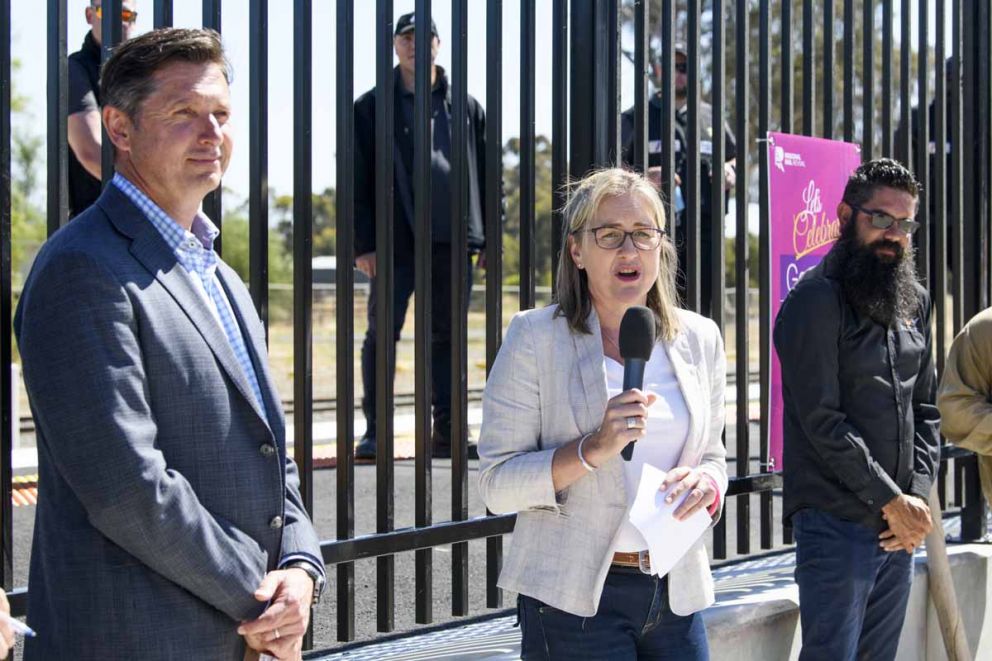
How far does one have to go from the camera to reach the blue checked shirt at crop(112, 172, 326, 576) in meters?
2.53

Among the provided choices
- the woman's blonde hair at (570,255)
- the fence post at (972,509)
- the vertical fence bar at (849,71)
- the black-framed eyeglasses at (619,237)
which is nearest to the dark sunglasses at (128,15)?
the woman's blonde hair at (570,255)

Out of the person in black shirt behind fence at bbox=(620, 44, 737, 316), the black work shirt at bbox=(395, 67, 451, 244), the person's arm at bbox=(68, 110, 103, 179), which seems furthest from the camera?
the black work shirt at bbox=(395, 67, 451, 244)

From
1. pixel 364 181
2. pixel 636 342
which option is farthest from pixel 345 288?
pixel 364 181

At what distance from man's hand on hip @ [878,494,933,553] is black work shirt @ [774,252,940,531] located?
0.03 metres

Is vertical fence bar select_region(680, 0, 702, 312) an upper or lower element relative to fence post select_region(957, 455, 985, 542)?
upper

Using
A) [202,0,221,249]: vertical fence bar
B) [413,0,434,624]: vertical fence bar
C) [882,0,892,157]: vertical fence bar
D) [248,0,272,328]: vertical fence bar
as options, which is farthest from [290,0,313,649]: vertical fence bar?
[882,0,892,157]: vertical fence bar

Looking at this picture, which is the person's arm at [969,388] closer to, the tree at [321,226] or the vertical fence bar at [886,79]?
the vertical fence bar at [886,79]

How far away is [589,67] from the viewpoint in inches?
182

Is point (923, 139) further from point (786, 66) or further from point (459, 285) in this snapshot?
point (459, 285)

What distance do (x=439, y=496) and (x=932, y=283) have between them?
2734 millimetres

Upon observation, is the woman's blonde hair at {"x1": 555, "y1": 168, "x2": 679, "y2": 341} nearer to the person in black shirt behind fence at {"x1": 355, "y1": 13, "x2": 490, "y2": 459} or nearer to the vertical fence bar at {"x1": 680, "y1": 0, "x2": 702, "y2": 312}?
the vertical fence bar at {"x1": 680, "y1": 0, "x2": 702, "y2": 312}

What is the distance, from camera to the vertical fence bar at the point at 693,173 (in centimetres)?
496

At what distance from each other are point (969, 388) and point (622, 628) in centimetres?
250

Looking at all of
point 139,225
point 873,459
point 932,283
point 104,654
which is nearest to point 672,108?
point 873,459
